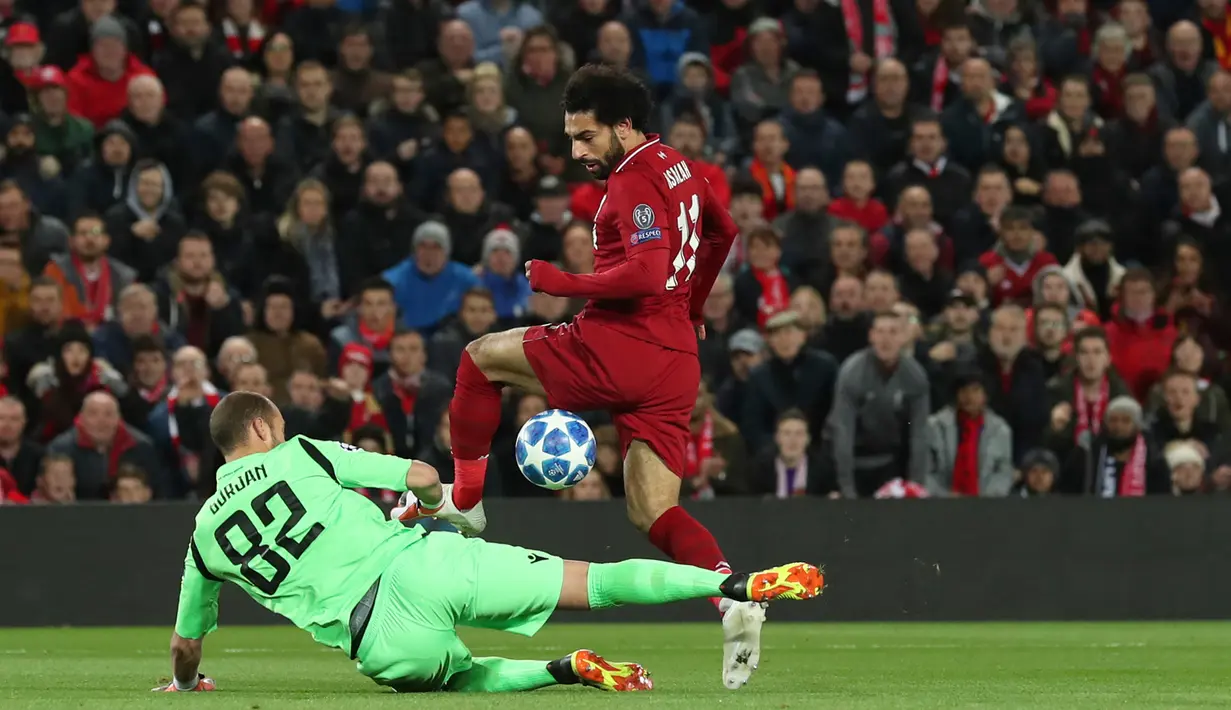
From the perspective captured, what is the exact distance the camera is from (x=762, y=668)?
31.2 feet

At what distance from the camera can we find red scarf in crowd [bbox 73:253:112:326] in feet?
48.9

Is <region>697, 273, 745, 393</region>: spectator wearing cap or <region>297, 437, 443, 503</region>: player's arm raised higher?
<region>697, 273, 745, 393</region>: spectator wearing cap

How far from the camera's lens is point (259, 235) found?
15.5 meters

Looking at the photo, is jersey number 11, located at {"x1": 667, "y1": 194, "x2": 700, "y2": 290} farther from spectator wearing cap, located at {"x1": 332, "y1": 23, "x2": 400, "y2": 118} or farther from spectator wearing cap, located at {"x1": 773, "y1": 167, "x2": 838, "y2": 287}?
spectator wearing cap, located at {"x1": 332, "y1": 23, "x2": 400, "y2": 118}

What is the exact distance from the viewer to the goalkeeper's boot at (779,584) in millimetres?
7086

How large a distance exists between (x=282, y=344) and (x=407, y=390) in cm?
105

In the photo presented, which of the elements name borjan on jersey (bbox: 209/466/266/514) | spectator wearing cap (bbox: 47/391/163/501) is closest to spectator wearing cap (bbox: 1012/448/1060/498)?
spectator wearing cap (bbox: 47/391/163/501)

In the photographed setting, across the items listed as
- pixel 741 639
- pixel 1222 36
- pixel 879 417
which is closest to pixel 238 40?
pixel 879 417

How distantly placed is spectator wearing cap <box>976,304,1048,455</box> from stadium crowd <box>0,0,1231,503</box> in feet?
0.07

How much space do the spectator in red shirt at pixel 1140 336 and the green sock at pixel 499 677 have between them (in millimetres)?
8701

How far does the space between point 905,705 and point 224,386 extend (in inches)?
328

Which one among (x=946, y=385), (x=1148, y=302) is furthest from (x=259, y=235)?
(x=1148, y=302)

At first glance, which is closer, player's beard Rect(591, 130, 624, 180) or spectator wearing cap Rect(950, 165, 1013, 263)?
player's beard Rect(591, 130, 624, 180)

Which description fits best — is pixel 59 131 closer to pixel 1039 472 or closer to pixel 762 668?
pixel 1039 472
